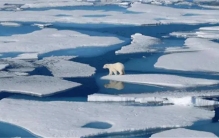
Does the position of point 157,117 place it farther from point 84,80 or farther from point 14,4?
point 14,4

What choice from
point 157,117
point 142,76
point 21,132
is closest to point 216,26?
Answer: point 142,76

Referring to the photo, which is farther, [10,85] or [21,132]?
[10,85]

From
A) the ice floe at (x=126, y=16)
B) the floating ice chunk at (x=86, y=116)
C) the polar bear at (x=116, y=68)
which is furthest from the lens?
the ice floe at (x=126, y=16)

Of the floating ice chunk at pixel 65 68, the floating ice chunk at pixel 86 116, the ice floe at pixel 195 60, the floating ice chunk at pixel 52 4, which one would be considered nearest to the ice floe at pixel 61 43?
the floating ice chunk at pixel 65 68

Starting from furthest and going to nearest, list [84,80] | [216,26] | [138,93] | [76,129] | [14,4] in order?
[14,4] < [216,26] < [84,80] < [138,93] < [76,129]

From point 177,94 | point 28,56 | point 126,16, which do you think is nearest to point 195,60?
point 177,94

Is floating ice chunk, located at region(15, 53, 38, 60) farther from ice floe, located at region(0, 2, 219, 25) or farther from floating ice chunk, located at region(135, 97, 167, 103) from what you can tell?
ice floe, located at region(0, 2, 219, 25)

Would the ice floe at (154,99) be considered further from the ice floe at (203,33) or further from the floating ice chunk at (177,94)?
the ice floe at (203,33)
